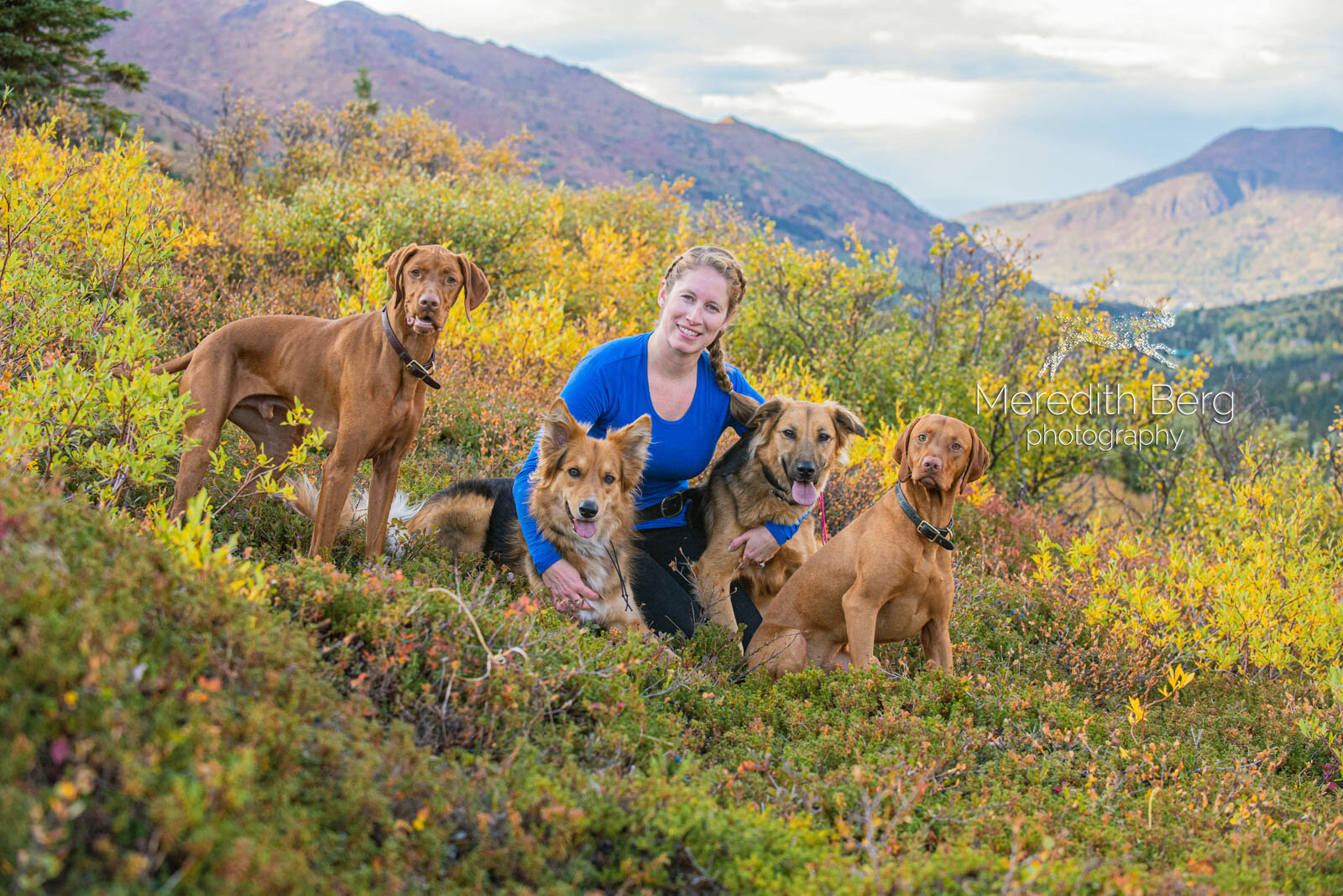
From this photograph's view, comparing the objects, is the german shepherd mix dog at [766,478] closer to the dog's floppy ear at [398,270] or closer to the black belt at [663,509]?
the black belt at [663,509]

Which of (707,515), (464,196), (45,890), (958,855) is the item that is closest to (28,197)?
(707,515)

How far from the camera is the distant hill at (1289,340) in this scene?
104 metres

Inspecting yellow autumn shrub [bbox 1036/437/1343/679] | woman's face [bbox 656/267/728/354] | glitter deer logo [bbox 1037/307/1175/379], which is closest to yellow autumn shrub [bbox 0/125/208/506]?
woman's face [bbox 656/267/728/354]

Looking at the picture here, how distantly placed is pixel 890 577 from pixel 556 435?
202 centimetres

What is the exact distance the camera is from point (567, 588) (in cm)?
474

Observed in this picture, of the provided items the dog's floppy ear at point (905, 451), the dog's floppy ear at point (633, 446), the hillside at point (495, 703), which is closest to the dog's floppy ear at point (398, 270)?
the hillside at point (495, 703)

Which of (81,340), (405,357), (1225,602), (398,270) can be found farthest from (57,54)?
(1225,602)

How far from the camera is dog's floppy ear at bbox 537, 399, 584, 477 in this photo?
15.1ft

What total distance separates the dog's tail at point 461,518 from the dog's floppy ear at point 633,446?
1.16m

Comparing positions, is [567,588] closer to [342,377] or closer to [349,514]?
[349,514]

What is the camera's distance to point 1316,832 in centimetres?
362

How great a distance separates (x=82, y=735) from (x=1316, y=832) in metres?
4.55

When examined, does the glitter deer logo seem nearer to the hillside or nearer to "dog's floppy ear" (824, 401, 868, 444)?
the hillside

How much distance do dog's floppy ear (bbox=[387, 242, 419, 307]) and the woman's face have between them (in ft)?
4.91
